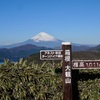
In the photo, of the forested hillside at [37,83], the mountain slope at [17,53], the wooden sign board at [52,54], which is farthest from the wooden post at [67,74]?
the mountain slope at [17,53]

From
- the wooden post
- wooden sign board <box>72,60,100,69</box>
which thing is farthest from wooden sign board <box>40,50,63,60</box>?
wooden sign board <box>72,60,100,69</box>

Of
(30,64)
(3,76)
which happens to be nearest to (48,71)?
(30,64)

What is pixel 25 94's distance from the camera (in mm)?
10828

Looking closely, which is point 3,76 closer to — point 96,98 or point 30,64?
point 30,64

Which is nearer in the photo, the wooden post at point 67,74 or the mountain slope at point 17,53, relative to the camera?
the wooden post at point 67,74

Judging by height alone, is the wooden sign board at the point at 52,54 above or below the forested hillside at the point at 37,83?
above

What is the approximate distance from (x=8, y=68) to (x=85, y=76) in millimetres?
2589

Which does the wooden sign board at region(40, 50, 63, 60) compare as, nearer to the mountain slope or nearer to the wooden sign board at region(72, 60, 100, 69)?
the wooden sign board at region(72, 60, 100, 69)

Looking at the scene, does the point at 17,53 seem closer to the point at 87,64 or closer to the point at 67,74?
the point at 87,64

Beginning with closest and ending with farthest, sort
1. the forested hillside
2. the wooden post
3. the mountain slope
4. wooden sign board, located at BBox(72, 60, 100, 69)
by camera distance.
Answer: the wooden post
the forested hillside
wooden sign board, located at BBox(72, 60, 100, 69)
the mountain slope

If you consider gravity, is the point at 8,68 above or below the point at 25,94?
above

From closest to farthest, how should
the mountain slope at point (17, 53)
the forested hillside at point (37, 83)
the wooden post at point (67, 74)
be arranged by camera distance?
the wooden post at point (67, 74)
the forested hillside at point (37, 83)
the mountain slope at point (17, 53)

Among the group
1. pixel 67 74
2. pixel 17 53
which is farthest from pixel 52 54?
pixel 17 53

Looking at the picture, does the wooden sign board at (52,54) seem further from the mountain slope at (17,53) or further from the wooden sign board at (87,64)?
the mountain slope at (17,53)
